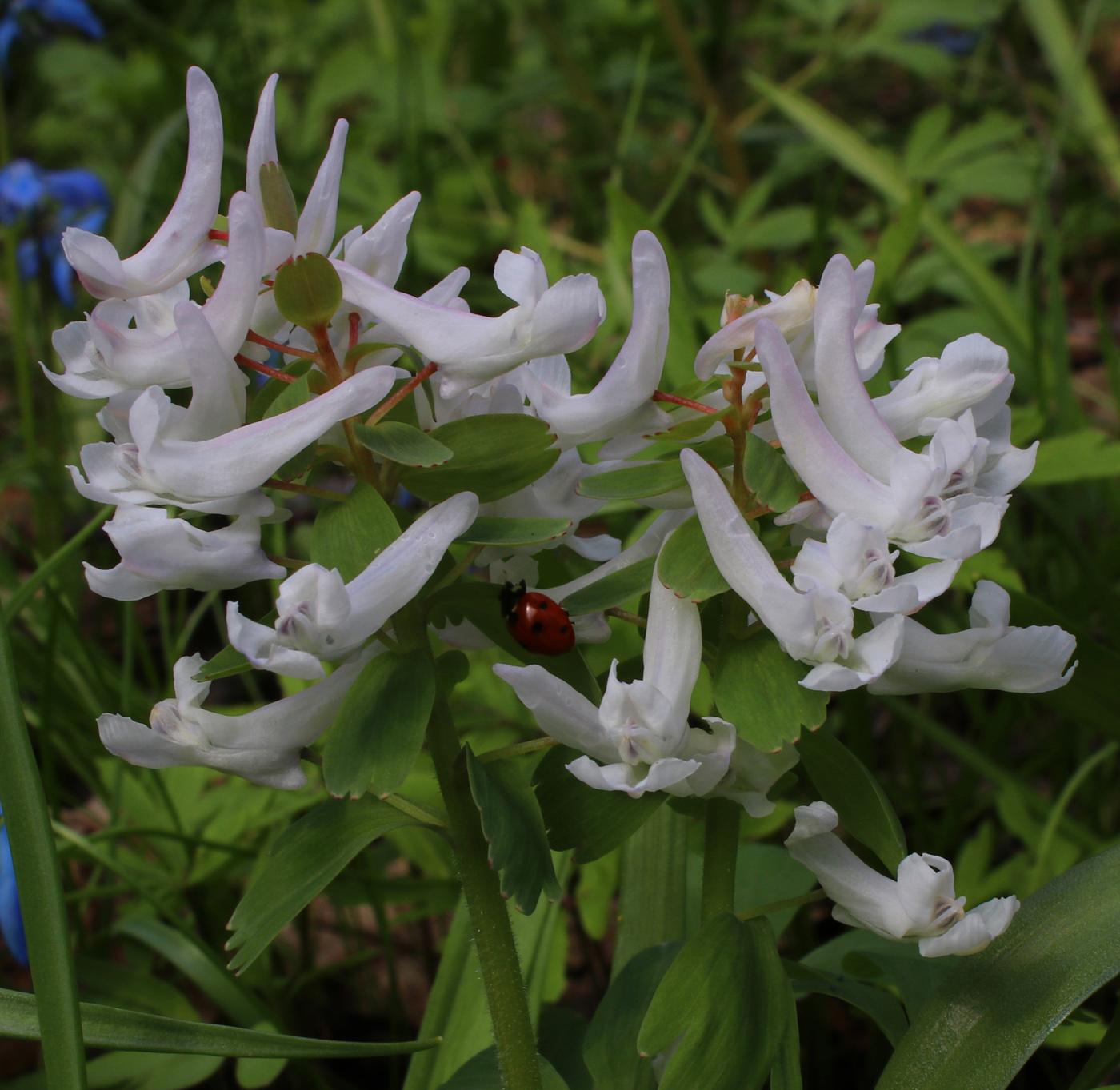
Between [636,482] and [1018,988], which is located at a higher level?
Answer: [636,482]

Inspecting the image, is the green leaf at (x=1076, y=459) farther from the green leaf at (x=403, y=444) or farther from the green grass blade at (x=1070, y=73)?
the green grass blade at (x=1070, y=73)

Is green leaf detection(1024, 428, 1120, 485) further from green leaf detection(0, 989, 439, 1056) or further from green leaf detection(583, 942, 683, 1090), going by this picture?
green leaf detection(0, 989, 439, 1056)

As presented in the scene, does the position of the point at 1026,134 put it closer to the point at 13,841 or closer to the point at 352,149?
the point at 352,149

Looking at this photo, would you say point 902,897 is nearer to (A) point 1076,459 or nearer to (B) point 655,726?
(B) point 655,726

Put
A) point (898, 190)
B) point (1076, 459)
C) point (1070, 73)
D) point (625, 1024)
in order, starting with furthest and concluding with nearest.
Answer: point (1070, 73) < point (898, 190) < point (1076, 459) < point (625, 1024)

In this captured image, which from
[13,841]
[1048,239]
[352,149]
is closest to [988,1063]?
[13,841]

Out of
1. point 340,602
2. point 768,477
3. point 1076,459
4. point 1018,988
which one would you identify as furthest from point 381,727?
point 1076,459
